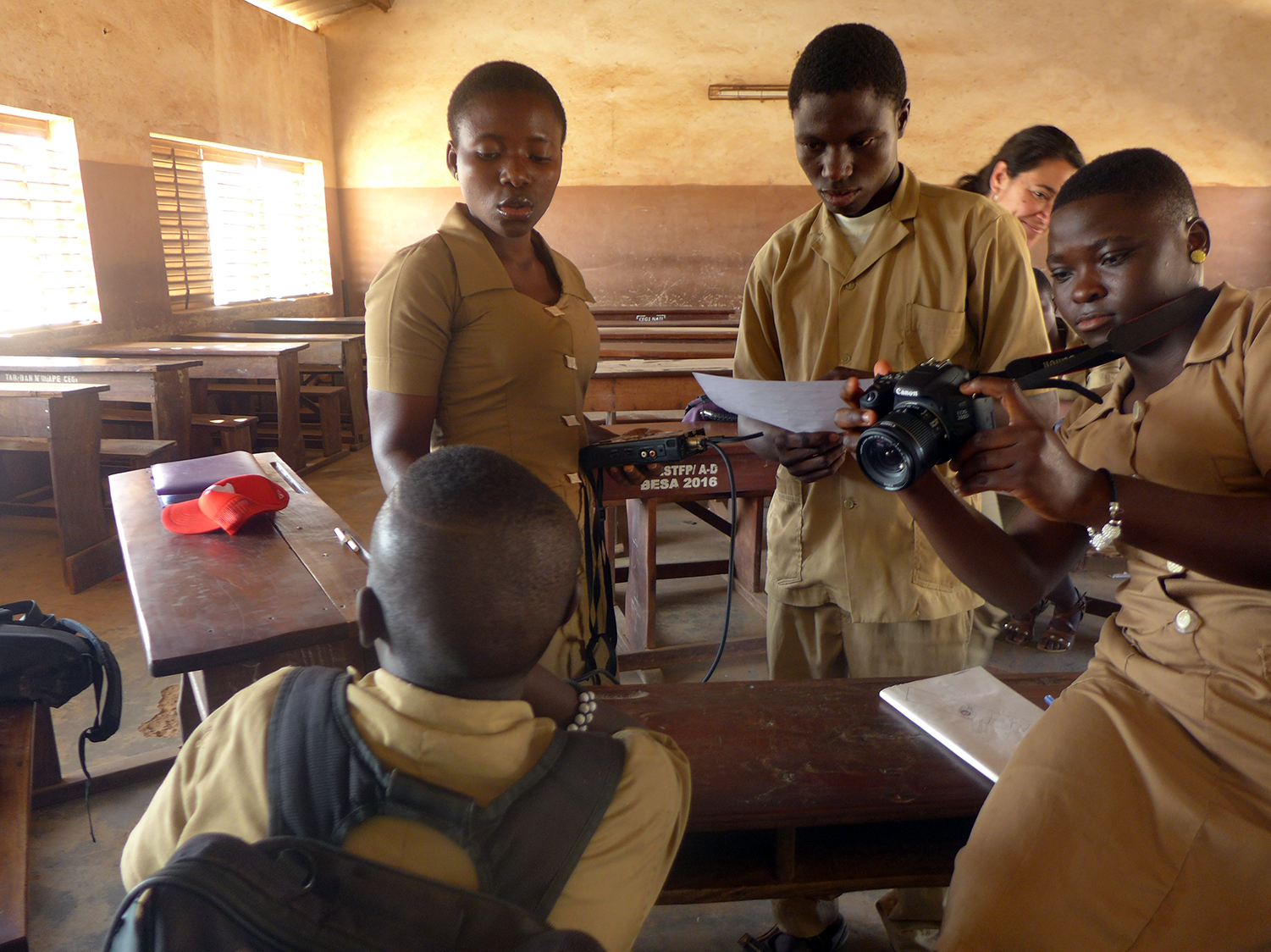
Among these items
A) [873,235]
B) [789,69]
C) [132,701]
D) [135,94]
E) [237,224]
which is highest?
[789,69]

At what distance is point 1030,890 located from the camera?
0.87 metres

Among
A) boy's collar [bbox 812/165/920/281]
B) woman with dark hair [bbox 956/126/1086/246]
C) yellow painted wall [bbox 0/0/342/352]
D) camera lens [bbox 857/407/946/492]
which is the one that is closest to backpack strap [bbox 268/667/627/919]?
camera lens [bbox 857/407/946/492]

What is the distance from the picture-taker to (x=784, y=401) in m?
1.30

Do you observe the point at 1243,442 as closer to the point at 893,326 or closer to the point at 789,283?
the point at 893,326

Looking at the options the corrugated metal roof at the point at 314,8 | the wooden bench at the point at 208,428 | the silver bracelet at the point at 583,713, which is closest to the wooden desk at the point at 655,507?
the silver bracelet at the point at 583,713

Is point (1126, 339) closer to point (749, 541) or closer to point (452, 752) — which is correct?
point (452, 752)

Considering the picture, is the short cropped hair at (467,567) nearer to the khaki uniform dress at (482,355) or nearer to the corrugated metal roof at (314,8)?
the khaki uniform dress at (482,355)

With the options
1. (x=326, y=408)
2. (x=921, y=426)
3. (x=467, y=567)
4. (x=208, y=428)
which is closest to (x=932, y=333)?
(x=921, y=426)

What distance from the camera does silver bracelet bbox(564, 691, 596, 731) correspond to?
99cm

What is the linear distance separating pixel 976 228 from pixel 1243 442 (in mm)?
626

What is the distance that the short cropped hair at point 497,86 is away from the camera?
Result: 55.2 inches

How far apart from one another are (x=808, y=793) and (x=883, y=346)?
2.54ft

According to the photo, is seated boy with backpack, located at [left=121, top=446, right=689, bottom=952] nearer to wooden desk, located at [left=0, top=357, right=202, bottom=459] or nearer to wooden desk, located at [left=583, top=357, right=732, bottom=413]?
wooden desk, located at [left=583, top=357, right=732, bottom=413]

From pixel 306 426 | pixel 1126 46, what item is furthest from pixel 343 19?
pixel 1126 46
